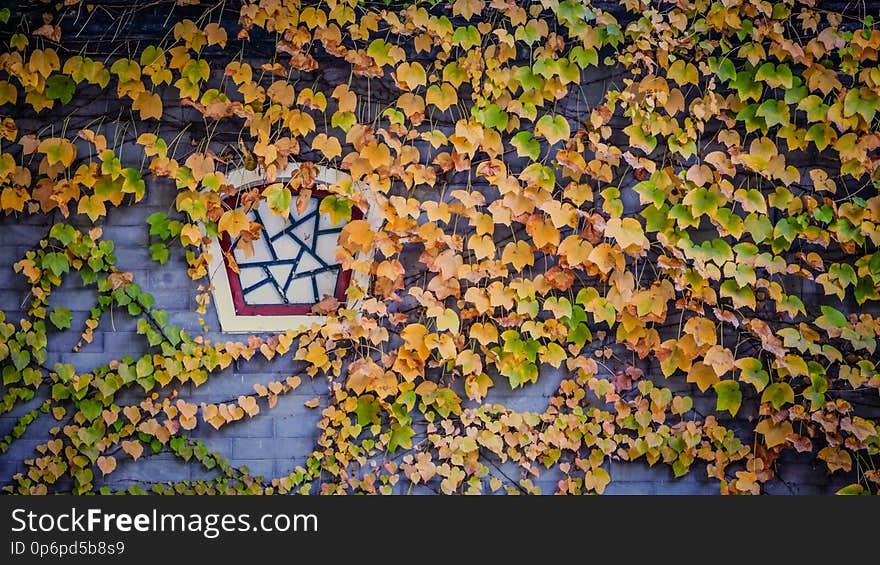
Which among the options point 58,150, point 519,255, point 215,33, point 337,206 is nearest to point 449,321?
point 519,255

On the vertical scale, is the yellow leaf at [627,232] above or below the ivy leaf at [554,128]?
below

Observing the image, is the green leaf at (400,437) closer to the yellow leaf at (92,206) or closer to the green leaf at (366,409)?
the green leaf at (366,409)

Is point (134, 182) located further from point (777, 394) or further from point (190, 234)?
point (777, 394)

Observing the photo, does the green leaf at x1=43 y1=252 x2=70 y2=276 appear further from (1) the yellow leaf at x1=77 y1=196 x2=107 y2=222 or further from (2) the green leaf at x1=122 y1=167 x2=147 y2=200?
(2) the green leaf at x1=122 y1=167 x2=147 y2=200

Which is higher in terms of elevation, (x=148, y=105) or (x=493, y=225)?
(x=148, y=105)

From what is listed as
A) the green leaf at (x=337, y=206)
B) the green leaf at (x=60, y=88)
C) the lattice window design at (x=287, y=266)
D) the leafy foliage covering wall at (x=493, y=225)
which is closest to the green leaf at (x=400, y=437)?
the leafy foliage covering wall at (x=493, y=225)

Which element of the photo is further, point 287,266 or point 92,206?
point 287,266

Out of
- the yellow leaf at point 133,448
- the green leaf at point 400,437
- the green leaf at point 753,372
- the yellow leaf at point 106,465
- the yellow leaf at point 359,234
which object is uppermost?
the yellow leaf at point 359,234
